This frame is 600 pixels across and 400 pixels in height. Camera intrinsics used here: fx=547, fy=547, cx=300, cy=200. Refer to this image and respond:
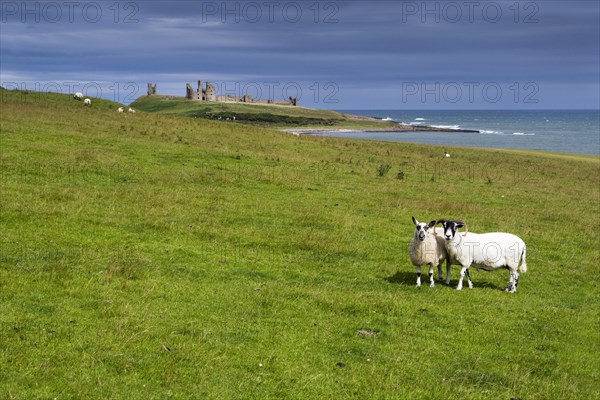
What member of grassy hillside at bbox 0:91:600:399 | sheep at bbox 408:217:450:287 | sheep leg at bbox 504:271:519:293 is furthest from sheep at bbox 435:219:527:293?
grassy hillside at bbox 0:91:600:399

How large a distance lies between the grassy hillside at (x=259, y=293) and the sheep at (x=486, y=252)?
0.86 m

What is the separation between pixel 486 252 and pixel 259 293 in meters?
7.46

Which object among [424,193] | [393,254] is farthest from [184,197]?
[424,193]

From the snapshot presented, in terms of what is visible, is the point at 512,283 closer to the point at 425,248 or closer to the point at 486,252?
the point at 486,252

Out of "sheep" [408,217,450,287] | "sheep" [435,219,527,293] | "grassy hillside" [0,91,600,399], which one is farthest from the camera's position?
"sheep" [435,219,527,293]

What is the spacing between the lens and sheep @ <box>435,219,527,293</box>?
17.4 metres

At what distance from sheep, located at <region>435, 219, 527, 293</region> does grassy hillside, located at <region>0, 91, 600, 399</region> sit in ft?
2.82

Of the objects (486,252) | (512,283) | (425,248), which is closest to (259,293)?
(425,248)

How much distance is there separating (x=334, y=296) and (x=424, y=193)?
69.2 ft

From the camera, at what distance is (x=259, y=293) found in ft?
50.5

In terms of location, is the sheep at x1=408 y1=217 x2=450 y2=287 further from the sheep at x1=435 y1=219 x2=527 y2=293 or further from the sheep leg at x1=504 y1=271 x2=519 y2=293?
the sheep leg at x1=504 y1=271 x2=519 y2=293

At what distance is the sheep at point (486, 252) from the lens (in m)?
17.4

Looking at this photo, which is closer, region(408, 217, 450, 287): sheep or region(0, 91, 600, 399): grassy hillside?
region(0, 91, 600, 399): grassy hillside

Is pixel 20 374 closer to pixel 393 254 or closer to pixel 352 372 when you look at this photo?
pixel 352 372
